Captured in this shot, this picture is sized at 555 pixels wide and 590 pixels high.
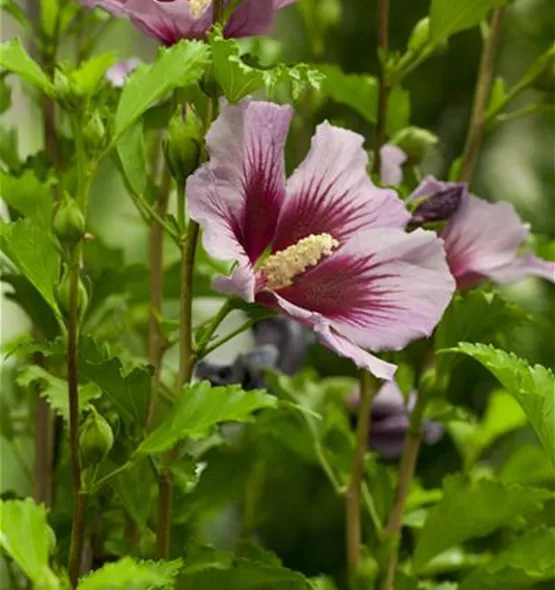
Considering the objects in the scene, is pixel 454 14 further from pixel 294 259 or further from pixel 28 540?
pixel 28 540

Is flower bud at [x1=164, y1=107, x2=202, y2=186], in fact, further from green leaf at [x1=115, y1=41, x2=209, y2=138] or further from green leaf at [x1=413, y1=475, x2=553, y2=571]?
green leaf at [x1=413, y1=475, x2=553, y2=571]

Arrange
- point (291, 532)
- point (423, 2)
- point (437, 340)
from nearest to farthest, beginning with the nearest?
point (437, 340), point (291, 532), point (423, 2)

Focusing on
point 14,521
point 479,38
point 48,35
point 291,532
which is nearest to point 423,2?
point 479,38

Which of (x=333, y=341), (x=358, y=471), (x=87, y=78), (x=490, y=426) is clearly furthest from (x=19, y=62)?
(x=490, y=426)

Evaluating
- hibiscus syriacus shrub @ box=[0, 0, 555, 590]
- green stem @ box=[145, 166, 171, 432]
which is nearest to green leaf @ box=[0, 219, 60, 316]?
hibiscus syriacus shrub @ box=[0, 0, 555, 590]

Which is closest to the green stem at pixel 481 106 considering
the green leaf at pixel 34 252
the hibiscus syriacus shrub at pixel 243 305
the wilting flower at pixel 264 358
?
the hibiscus syriacus shrub at pixel 243 305

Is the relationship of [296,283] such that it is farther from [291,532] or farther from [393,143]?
[291,532]

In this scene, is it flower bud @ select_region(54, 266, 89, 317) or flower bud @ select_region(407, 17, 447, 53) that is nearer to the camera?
flower bud @ select_region(54, 266, 89, 317)
